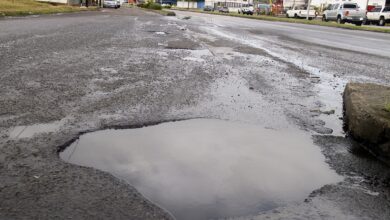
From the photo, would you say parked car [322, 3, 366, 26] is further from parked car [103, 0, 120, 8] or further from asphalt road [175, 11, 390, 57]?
parked car [103, 0, 120, 8]

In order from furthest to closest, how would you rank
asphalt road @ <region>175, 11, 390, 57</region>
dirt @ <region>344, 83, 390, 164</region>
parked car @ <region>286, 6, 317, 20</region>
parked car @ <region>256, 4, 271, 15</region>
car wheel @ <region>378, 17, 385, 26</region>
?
parked car @ <region>256, 4, 271, 15</region> < parked car @ <region>286, 6, 317, 20</region> < car wheel @ <region>378, 17, 385, 26</region> < asphalt road @ <region>175, 11, 390, 57</region> < dirt @ <region>344, 83, 390, 164</region>

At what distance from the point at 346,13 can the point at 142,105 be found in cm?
3912

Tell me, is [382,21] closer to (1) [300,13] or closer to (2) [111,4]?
(1) [300,13]

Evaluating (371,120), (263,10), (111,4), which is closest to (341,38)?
(371,120)

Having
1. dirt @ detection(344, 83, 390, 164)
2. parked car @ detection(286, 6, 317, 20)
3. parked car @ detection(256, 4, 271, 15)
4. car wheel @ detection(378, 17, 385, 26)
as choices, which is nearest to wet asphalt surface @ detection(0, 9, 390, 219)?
dirt @ detection(344, 83, 390, 164)

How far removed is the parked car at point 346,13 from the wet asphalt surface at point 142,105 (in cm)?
2968

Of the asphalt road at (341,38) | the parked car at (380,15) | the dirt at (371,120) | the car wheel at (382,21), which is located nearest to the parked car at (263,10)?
the parked car at (380,15)

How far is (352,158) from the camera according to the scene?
481cm

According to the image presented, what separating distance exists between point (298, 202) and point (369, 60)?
422 inches

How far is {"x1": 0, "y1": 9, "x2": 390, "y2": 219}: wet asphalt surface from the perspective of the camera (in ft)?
11.5

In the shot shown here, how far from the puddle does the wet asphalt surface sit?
0.54 feet

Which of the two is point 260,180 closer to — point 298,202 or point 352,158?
point 298,202

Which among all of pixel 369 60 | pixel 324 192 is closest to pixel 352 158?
pixel 324 192

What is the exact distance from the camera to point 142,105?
6.38 meters
